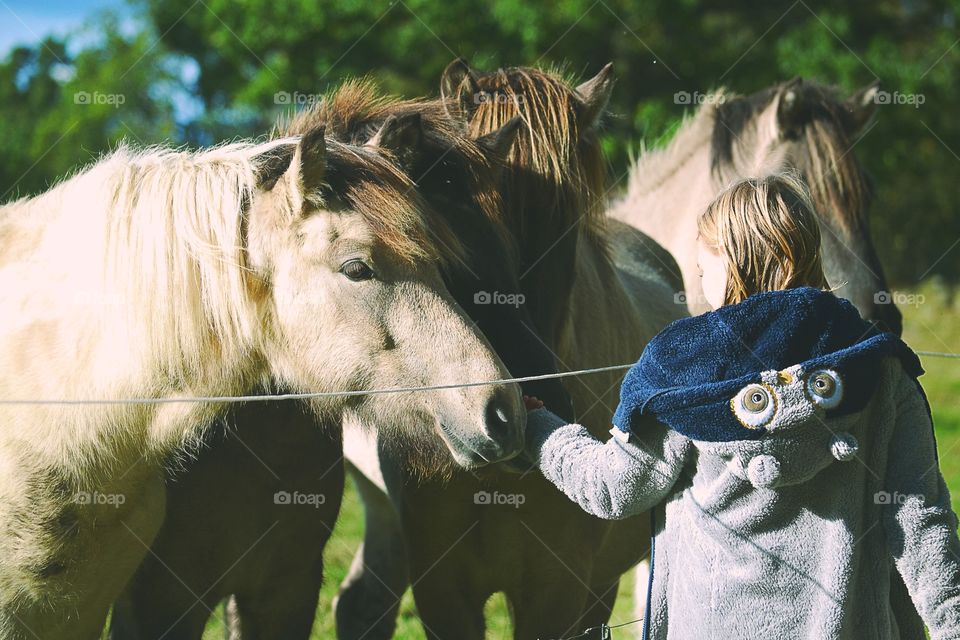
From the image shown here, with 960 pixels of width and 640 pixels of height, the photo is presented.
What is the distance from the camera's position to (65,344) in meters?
2.53

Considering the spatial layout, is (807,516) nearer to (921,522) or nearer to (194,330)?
(921,522)

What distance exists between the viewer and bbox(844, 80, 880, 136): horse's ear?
5.38 m

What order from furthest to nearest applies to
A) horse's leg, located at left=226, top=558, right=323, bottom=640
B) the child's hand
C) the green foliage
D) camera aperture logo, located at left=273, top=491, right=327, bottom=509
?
1. the green foliage
2. horse's leg, located at left=226, top=558, right=323, bottom=640
3. camera aperture logo, located at left=273, top=491, right=327, bottom=509
4. the child's hand

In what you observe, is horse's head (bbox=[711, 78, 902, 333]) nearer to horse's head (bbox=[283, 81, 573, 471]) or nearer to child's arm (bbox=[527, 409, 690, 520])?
horse's head (bbox=[283, 81, 573, 471])

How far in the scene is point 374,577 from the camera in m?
4.89

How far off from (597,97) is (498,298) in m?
1.04

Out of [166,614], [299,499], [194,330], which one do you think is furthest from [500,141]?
[166,614]

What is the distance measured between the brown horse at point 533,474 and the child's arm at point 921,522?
55.9 inches

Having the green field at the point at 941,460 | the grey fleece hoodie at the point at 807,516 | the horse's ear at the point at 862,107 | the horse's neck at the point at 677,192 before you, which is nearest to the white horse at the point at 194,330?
the grey fleece hoodie at the point at 807,516

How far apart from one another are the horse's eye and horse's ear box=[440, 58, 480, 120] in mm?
1144

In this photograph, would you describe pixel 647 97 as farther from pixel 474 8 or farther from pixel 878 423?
pixel 878 423

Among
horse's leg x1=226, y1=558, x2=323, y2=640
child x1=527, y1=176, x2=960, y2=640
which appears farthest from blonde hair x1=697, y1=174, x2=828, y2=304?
horse's leg x1=226, y1=558, x2=323, y2=640

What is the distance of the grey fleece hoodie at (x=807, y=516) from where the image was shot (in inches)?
76.6

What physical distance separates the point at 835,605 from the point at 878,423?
40 centimetres
